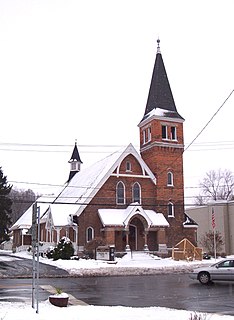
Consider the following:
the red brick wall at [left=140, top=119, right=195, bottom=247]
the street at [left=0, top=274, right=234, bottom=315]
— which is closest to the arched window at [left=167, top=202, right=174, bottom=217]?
the red brick wall at [left=140, top=119, right=195, bottom=247]

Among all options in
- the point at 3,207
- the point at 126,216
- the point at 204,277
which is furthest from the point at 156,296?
the point at 3,207

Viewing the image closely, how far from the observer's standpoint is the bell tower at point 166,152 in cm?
4662

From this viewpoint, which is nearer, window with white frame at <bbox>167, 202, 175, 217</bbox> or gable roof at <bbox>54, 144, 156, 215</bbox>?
gable roof at <bbox>54, 144, 156, 215</bbox>

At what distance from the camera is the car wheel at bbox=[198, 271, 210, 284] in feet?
73.4

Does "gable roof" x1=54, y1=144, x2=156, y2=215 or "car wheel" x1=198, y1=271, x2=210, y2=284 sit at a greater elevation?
"gable roof" x1=54, y1=144, x2=156, y2=215

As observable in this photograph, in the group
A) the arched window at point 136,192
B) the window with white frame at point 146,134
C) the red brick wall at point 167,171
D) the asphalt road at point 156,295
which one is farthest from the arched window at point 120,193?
the asphalt road at point 156,295

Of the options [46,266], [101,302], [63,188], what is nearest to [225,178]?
[63,188]

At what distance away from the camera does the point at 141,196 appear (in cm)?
4628

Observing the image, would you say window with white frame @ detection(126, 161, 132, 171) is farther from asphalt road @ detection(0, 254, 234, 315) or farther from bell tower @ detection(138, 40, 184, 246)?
asphalt road @ detection(0, 254, 234, 315)

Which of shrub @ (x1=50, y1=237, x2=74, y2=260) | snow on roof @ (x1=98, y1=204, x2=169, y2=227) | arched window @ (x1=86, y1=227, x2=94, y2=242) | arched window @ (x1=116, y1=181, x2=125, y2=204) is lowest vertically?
shrub @ (x1=50, y1=237, x2=74, y2=260)

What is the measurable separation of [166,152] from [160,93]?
21.9ft

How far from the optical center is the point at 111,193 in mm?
45031

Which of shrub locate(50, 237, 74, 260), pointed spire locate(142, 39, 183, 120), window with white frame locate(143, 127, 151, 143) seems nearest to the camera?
shrub locate(50, 237, 74, 260)

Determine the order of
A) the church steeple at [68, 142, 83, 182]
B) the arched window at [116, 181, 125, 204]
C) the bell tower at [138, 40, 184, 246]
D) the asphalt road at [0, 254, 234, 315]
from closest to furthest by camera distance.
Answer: the asphalt road at [0, 254, 234, 315]
the arched window at [116, 181, 125, 204]
the bell tower at [138, 40, 184, 246]
the church steeple at [68, 142, 83, 182]
